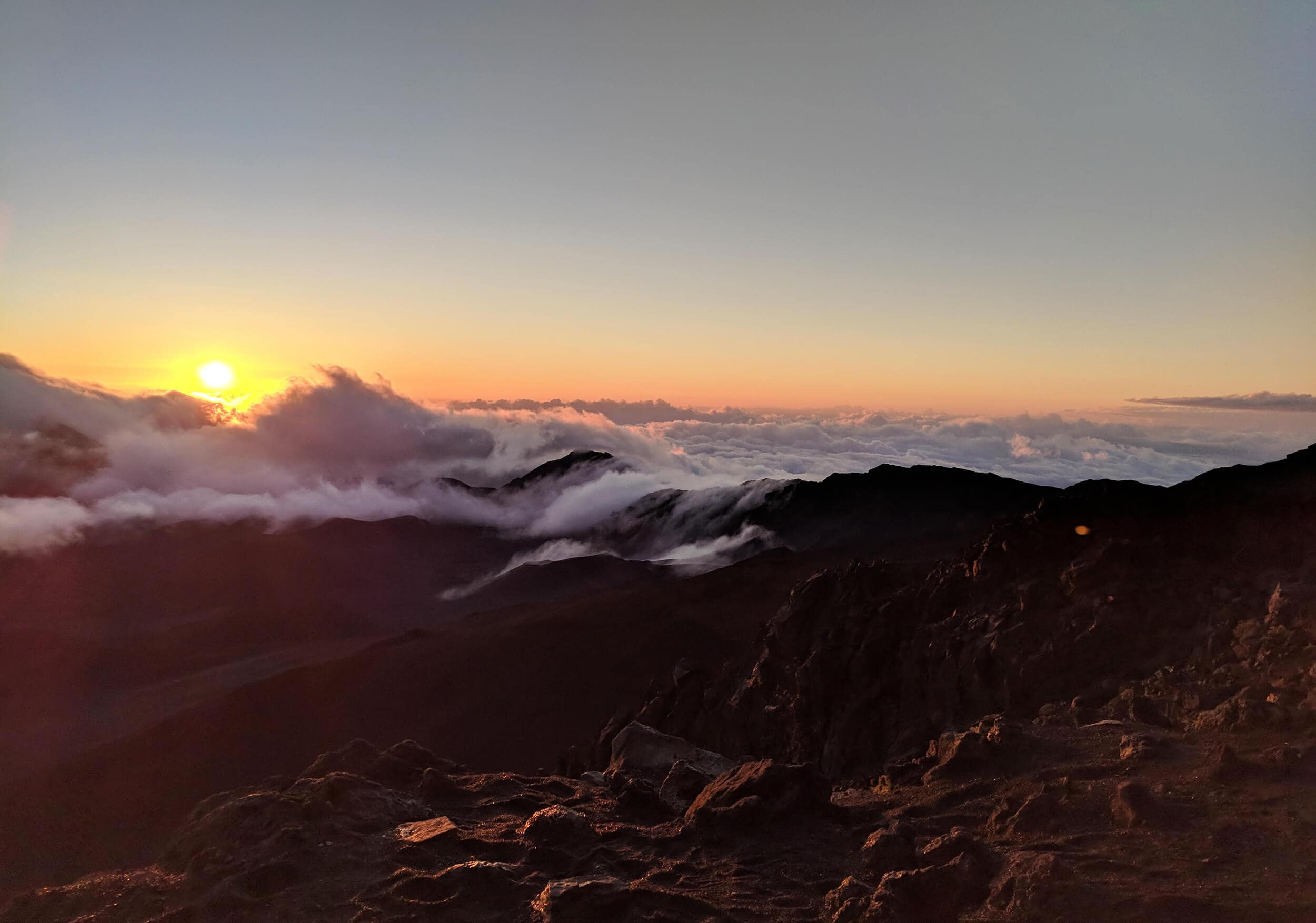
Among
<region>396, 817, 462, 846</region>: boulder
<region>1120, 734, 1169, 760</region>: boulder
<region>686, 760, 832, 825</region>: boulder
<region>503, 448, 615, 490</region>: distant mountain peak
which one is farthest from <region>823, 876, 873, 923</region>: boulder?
<region>503, 448, 615, 490</region>: distant mountain peak

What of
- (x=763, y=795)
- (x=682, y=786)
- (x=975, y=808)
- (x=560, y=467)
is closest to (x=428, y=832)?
(x=682, y=786)

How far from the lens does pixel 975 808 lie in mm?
12328

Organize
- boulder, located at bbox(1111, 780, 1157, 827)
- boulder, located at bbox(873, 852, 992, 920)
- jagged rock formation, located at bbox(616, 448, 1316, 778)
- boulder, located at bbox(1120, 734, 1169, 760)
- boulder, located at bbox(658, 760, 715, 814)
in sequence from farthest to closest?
1. jagged rock formation, located at bbox(616, 448, 1316, 778)
2. boulder, located at bbox(658, 760, 715, 814)
3. boulder, located at bbox(1120, 734, 1169, 760)
4. boulder, located at bbox(1111, 780, 1157, 827)
5. boulder, located at bbox(873, 852, 992, 920)

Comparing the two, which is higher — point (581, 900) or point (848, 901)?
point (848, 901)

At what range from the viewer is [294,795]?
13.8 metres

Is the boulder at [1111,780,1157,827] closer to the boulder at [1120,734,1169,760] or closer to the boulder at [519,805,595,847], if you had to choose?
the boulder at [1120,734,1169,760]

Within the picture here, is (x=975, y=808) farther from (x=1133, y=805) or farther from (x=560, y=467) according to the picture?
(x=560, y=467)

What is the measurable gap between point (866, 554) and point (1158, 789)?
5550 cm

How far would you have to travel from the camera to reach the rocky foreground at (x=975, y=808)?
31.3ft

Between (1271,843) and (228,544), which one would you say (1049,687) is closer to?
Answer: (1271,843)

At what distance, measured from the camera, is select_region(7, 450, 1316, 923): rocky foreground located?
9.53 meters

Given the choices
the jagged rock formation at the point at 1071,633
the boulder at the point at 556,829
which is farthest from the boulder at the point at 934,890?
the boulder at the point at 556,829

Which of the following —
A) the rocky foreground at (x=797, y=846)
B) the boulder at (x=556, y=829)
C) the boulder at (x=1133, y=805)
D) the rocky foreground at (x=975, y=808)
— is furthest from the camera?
the boulder at (x=556, y=829)

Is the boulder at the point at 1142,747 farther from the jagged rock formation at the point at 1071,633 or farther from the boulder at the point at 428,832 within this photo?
the boulder at the point at 428,832
